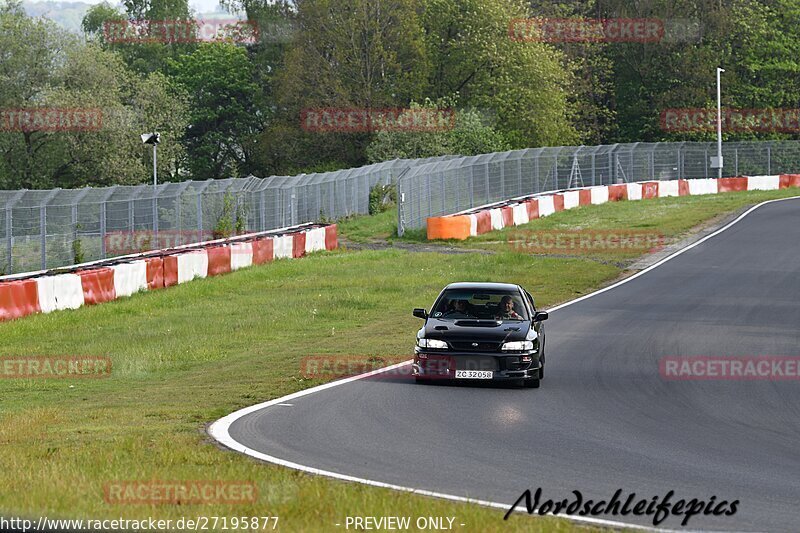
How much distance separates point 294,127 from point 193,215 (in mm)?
42688

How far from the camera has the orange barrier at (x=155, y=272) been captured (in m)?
29.1

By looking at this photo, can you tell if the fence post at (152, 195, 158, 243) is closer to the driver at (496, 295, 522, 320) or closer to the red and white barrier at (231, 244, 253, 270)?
the red and white barrier at (231, 244, 253, 270)

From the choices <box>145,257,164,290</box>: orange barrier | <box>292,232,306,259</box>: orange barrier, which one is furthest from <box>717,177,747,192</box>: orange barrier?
<box>145,257,164,290</box>: orange barrier

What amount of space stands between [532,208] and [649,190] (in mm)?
10969

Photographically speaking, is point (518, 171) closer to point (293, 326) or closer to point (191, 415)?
point (293, 326)

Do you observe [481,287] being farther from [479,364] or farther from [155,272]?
[155,272]

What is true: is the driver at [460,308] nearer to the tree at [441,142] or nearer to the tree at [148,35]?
the tree at [441,142]

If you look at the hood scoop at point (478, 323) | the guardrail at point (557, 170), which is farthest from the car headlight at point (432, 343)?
the guardrail at point (557, 170)

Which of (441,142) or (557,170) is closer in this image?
(557,170)

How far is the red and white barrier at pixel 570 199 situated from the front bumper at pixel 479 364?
1095 inches

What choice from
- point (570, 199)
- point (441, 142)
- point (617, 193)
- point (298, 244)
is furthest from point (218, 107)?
point (298, 244)

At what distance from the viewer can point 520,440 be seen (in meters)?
12.3

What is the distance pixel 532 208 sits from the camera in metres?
49.1

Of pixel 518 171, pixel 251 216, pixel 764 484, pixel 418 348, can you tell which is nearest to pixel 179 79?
pixel 518 171
